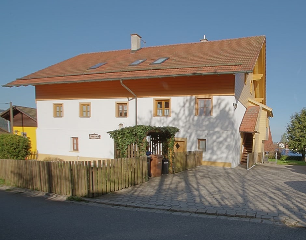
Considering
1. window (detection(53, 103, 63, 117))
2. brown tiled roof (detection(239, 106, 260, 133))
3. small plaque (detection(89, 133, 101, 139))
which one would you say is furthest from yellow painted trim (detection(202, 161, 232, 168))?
window (detection(53, 103, 63, 117))

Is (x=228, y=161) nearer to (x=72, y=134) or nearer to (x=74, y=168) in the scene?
(x=74, y=168)

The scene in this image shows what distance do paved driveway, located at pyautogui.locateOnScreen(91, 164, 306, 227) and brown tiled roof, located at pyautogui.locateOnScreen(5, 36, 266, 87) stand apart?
6286 millimetres

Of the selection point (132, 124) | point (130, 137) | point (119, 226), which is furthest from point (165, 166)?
point (119, 226)

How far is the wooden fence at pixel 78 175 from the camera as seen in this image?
833 centimetres

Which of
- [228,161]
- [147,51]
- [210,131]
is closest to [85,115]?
[147,51]

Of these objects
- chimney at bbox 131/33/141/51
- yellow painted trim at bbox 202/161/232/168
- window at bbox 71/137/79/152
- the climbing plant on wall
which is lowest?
yellow painted trim at bbox 202/161/232/168

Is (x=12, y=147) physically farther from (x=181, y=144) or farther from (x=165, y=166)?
(x=181, y=144)

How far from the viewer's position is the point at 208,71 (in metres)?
14.9

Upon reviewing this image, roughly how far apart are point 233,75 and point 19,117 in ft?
62.3

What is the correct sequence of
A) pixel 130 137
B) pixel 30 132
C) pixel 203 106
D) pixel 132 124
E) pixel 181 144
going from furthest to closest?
pixel 30 132 < pixel 132 124 < pixel 181 144 < pixel 203 106 < pixel 130 137

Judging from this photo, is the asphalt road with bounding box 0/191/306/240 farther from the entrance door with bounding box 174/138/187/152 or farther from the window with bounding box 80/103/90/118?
the window with bounding box 80/103/90/118

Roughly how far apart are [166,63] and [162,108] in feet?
9.63

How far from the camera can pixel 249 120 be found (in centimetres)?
1745

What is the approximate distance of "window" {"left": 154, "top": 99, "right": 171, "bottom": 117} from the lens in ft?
57.0
